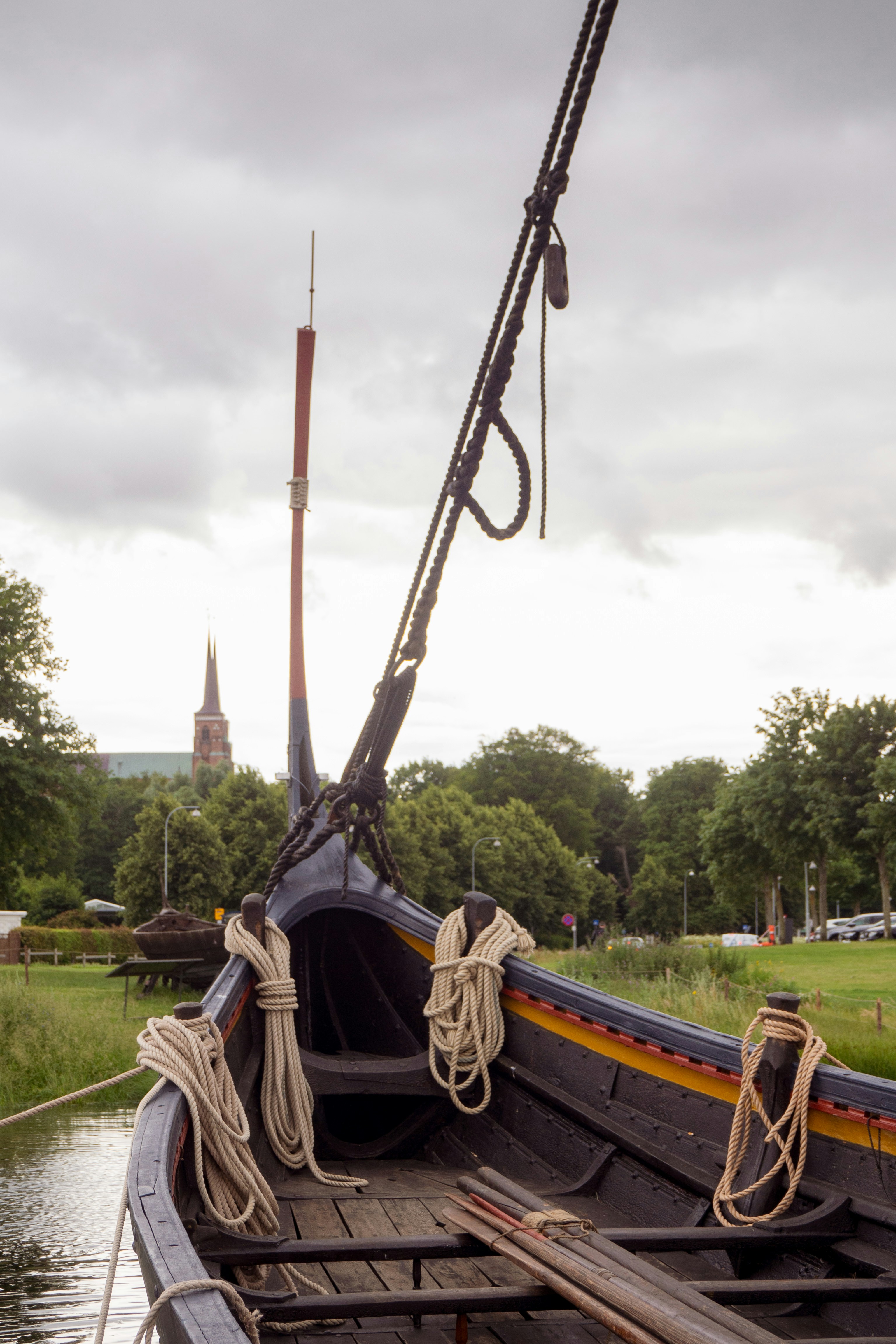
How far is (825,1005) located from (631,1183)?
13162mm

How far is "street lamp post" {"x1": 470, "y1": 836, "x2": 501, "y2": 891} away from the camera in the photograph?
45781mm

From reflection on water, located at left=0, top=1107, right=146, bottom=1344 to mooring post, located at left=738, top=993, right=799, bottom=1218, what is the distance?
2176mm

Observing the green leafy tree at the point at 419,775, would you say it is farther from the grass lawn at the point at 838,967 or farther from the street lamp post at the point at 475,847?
the grass lawn at the point at 838,967

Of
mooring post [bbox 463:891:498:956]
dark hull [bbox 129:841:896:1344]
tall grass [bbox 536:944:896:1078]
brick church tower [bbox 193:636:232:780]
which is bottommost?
tall grass [bbox 536:944:896:1078]

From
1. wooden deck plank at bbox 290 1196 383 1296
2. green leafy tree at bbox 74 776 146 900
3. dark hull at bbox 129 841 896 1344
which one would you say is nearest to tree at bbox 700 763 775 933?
dark hull at bbox 129 841 896 1344

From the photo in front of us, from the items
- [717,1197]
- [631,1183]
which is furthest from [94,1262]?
[717,1197]

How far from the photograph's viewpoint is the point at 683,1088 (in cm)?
374

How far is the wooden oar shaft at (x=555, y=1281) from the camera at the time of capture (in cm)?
214

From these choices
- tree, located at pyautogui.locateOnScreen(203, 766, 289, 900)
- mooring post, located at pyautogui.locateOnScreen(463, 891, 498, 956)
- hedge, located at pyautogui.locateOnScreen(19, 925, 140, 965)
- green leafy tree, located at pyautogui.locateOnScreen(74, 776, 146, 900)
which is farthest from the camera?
green leafy tree, located at pyautogui.locateOnScreen(74, 776, 146, 900)

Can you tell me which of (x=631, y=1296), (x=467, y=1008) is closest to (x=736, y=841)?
(x=467, y=1008)

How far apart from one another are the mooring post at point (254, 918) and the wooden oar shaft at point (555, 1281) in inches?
74.0

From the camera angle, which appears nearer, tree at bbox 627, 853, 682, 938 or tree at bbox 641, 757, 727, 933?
tree at bbox 627, 853, 682, 938

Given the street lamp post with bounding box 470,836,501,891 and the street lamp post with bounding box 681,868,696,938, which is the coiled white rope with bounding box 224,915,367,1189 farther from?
the street lamp post with bounding box 681,868,696,938

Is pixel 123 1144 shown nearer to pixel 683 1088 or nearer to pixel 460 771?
pixel 683 1088
